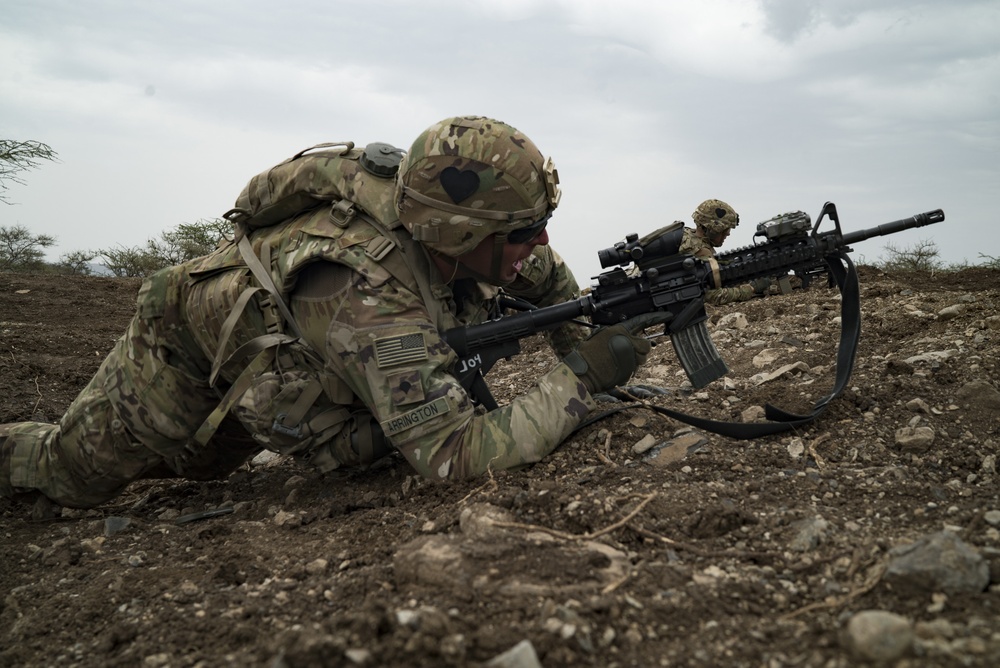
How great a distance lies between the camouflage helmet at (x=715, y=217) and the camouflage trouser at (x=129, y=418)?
7.44 meters

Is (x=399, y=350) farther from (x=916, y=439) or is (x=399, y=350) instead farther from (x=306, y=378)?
(x=916, y=439)

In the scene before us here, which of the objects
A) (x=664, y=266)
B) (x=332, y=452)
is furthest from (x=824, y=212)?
(x=332, y=452)

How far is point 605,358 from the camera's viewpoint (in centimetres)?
362

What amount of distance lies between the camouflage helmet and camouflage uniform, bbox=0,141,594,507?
6.41 meters

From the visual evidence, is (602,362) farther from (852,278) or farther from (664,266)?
(852,278)

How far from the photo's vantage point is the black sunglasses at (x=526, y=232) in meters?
3.59

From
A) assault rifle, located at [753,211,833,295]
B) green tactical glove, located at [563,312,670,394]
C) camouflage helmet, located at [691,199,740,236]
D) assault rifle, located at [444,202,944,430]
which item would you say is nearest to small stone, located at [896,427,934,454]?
assault rifle, located at [444,202,944,430]

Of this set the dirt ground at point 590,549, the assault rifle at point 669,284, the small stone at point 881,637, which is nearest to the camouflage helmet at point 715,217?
the dirt ground at point 590,549

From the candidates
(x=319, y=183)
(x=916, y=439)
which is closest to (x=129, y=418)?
(x=319, y=183)

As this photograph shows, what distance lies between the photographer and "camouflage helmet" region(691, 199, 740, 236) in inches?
386

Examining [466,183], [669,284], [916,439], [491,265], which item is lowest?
[916,439]

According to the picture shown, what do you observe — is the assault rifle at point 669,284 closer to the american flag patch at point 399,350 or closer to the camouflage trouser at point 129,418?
the american flag patch at point 399,350

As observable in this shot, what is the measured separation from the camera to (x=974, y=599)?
1.78 metres

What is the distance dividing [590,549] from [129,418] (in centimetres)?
269
